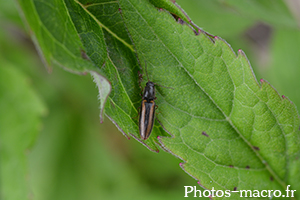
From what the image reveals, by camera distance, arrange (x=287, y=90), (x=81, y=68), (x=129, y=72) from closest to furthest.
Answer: (x=81, y=68) → (x=129, y=72) → (x=287, y=90)

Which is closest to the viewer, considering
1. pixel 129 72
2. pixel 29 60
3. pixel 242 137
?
pixel 129 72

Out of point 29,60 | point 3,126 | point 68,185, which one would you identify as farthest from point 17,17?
point 68,185

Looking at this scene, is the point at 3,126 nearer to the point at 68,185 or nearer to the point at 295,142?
the point at 68,185

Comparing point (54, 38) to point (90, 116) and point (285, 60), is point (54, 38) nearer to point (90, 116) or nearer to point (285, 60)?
point (90, 116)

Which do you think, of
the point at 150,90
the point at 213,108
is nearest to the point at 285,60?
the point at 213,108

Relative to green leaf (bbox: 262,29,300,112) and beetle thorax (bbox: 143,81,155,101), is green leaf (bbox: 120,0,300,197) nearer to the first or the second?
beetle thorax (bbox: 143,81,155,101)

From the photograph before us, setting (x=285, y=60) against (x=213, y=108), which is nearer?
(x=213, y=108)

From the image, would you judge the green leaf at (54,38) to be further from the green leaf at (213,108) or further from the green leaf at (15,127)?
the green leaf at (15,127)
